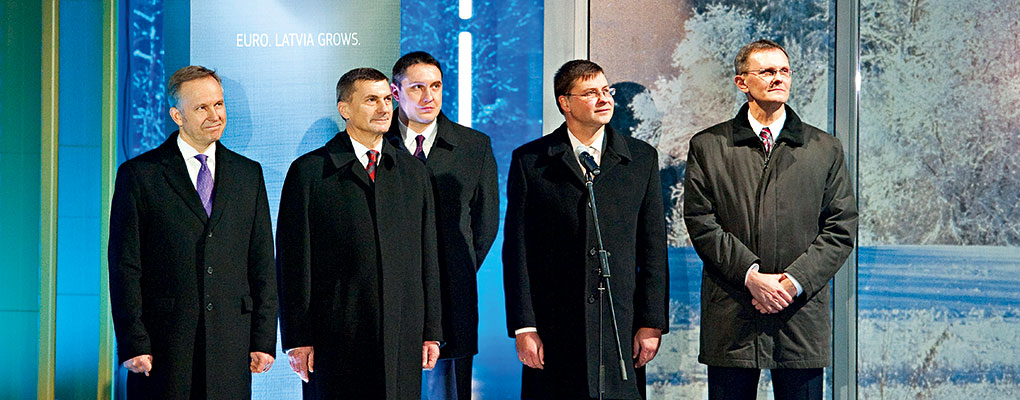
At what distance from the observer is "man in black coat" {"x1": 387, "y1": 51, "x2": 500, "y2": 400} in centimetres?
373

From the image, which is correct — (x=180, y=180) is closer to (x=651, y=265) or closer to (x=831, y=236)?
(x=651, y=265)

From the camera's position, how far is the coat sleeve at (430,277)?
3.55 m

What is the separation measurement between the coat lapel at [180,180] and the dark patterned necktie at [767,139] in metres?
2.07

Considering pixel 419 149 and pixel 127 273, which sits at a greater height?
pixel 419 149

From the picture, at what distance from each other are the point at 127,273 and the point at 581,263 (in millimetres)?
1561

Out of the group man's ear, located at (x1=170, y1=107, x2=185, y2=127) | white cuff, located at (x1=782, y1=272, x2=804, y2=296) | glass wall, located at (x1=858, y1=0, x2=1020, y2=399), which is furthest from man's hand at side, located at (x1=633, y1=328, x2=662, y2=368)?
man's ear, located at (x1=170, y1=107, x2=185, y2=127)

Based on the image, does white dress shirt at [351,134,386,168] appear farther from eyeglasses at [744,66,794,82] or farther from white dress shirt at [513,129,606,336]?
eyeglasses at [744,66,794,82]

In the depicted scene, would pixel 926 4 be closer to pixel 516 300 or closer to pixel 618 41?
pixel 618 41

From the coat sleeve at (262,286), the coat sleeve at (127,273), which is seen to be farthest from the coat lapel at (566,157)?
the coat sleeve at (127,273)

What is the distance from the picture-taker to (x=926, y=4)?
461 cm

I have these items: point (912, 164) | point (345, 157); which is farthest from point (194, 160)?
point (912, 164)

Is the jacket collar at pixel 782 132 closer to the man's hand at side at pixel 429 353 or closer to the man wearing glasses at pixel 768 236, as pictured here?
the man wearing glasses at pixel 768 236

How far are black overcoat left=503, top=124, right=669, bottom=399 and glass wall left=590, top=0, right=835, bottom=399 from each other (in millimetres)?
939

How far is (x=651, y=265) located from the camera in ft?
11.9
